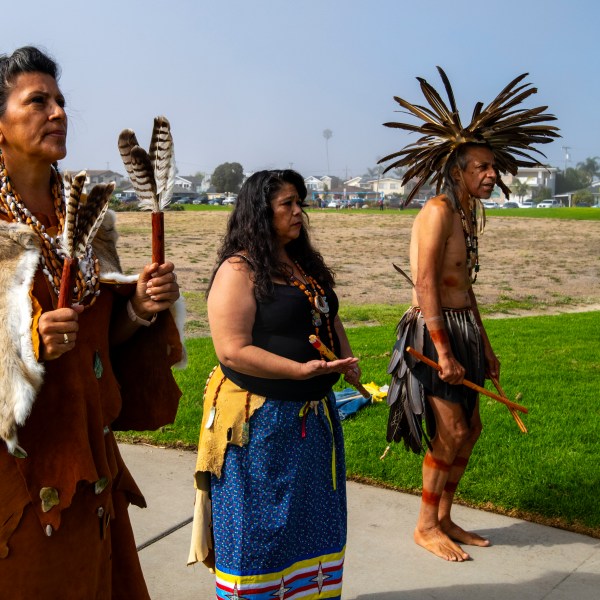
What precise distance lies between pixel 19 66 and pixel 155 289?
74 cm

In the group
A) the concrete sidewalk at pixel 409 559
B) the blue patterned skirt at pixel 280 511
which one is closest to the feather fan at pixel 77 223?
the blue patterned skirt at pixel 280 511

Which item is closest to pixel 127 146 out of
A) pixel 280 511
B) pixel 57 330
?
pixel 57 330

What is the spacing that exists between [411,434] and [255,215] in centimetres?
177

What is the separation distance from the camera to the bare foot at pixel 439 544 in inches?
170

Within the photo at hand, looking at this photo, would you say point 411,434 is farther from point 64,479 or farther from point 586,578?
point 64,479

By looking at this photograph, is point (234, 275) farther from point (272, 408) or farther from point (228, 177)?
point (228, 177)

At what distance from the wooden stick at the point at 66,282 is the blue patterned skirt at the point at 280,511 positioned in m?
1.21

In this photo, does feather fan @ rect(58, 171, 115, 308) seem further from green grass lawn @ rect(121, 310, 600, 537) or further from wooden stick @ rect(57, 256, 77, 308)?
green grass lawn @ rect(121, 310, 600, 537)

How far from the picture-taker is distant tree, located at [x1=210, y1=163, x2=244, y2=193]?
67875 mm

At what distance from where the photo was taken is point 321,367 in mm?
3104

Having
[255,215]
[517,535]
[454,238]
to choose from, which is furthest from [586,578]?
[255,215]

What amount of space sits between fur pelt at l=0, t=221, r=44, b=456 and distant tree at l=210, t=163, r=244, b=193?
62.0m

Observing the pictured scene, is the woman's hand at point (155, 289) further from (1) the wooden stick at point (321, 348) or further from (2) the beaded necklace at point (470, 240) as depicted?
(2) the beaded necklace at point (470, 240)

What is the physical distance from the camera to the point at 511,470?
522cm
